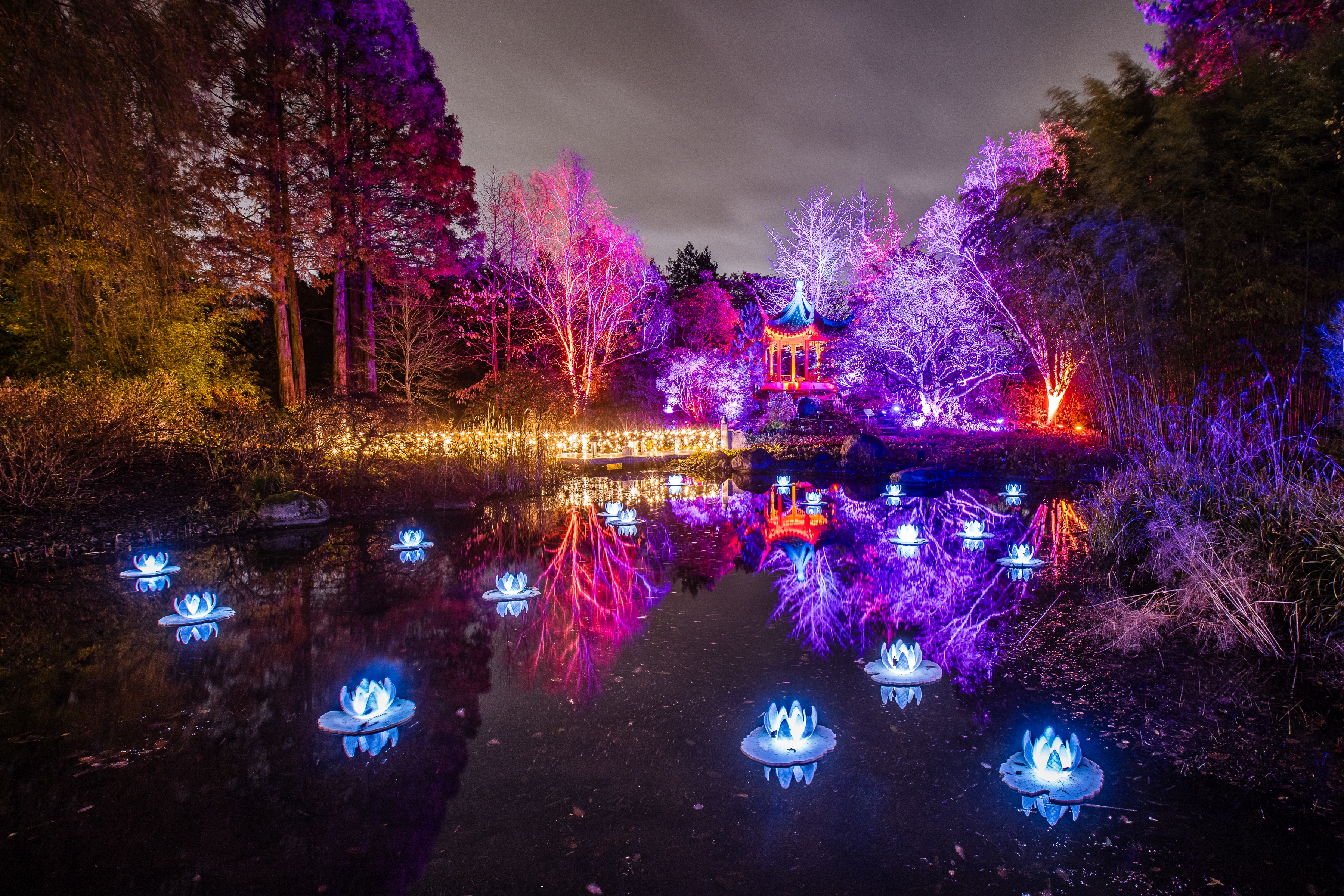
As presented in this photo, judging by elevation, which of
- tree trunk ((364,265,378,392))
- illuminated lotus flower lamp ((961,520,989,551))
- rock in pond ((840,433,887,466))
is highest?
tree trunk ((364,265,378,392))

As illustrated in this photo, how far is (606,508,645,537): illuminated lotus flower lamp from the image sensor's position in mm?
7699

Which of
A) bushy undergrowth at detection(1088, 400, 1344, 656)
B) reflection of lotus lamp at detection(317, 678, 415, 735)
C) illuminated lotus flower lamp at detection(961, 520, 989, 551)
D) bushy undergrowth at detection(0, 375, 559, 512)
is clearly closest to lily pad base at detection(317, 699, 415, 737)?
reflection of lotus lamp at detection(317, 678, 415, 735)

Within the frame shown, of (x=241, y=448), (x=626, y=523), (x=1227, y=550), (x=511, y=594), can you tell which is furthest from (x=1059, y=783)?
(x=241, y=448)

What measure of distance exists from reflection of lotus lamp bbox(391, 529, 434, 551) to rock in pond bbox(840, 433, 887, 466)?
961cm

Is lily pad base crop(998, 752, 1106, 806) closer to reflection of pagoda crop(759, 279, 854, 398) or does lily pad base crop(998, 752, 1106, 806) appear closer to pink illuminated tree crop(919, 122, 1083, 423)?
pink illuminated tree crop(919, 122, 1083, 423)

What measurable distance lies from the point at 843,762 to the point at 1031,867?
0.77 meters

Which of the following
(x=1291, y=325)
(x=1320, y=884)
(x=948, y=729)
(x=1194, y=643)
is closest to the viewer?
(x=1320, y=884)

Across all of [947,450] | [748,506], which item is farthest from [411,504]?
[947,450]

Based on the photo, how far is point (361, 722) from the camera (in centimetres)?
300

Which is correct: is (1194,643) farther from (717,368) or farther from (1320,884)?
(717,368)

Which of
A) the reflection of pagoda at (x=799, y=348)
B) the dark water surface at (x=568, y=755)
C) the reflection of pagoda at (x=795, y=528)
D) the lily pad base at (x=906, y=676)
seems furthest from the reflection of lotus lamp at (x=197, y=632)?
the reflection of pagoda at (x=799, y=348)

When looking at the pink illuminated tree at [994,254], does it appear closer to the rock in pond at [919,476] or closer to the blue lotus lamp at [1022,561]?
the rock in pond at [919,476]

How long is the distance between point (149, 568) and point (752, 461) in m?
10.9

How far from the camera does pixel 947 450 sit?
530 inches
